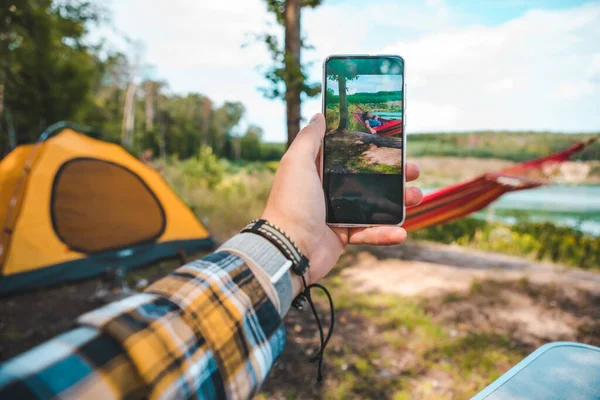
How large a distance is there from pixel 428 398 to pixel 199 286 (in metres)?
1.73

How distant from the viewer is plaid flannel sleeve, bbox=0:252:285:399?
1.16 feet

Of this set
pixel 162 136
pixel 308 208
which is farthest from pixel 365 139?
pixel 162 136

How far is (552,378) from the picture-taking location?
673mm

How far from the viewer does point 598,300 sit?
9.43ft

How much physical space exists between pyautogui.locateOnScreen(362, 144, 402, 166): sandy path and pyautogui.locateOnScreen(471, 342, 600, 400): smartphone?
0.53 m

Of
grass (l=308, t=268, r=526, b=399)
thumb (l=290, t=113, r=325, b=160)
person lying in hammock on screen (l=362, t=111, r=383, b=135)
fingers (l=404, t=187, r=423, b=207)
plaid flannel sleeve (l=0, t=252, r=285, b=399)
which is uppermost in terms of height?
person lying in hammock on screen (l=362, t=111, r=383, b=135)

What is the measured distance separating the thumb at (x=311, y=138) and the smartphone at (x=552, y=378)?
24.3 inches

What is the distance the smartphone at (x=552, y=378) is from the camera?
0.63 m

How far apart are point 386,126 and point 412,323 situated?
1966 millimetres

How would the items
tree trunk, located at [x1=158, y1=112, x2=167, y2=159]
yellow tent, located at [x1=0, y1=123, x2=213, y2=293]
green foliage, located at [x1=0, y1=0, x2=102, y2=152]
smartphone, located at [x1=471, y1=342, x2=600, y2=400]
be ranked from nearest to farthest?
smartphone, located at [x1=471, y1=342, x2=600, y2=400] → yellow tent, located at [x1=0, y1=123, x2=213, y2=293] → green foliage, located at [x1=0, y1=0, x2=102, y2=152] → tree trunk, located at [x1=158, y1=112, x2=167, y2=159]

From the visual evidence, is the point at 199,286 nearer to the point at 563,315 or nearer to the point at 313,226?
the point at 313,226

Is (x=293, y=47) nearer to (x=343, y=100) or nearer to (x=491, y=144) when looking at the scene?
(x=343, y=100)

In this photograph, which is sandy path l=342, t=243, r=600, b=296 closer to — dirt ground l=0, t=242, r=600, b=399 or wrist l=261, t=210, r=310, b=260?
dirt ground l=0, t=242, r=600, b=399

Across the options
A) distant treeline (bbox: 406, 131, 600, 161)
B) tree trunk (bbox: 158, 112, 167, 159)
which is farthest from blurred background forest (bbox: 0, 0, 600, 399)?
tree trunk (bbox: 158, 112, 167, 159)
